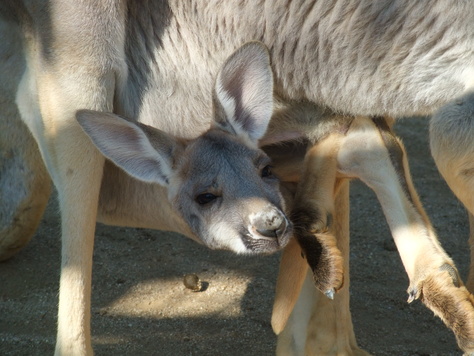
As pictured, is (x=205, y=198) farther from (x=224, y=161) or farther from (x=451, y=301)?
(x=451, y=301)

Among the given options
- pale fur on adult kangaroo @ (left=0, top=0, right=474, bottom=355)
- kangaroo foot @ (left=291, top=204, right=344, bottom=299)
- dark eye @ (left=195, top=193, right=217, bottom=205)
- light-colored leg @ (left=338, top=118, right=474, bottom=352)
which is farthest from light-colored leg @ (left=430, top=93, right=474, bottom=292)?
dark eye @ (left=195, top=193, right=217, bottom=205)

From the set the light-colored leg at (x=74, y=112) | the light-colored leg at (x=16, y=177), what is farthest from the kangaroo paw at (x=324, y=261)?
the light-colored leg at (x=16, y=177)

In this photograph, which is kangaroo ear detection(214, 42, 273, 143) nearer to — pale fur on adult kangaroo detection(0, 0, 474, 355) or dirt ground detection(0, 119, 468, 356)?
pale fur on adult kangaroo detection(0, 0, 474, 355)

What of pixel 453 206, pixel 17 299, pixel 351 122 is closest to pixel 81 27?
pixel 351 122

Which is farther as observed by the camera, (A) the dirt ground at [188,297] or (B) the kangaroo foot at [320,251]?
(A) the dirt ground at [188,297]

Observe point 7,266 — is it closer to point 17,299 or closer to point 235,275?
point 17,299

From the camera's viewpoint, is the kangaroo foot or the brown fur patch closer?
the brown fur patch

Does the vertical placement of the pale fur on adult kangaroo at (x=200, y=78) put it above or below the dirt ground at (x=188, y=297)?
above

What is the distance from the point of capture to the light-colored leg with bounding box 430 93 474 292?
284 centimetres

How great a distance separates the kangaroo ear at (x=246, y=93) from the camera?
3.04 m

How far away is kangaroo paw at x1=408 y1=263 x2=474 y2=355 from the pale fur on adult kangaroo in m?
0.02

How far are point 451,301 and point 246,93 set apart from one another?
1014 mm

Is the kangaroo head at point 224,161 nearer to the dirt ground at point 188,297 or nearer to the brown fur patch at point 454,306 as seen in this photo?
the brown fur patch at point 454,306

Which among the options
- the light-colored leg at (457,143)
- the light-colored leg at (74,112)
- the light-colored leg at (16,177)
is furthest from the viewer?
the light-colored leg at (16,177)
